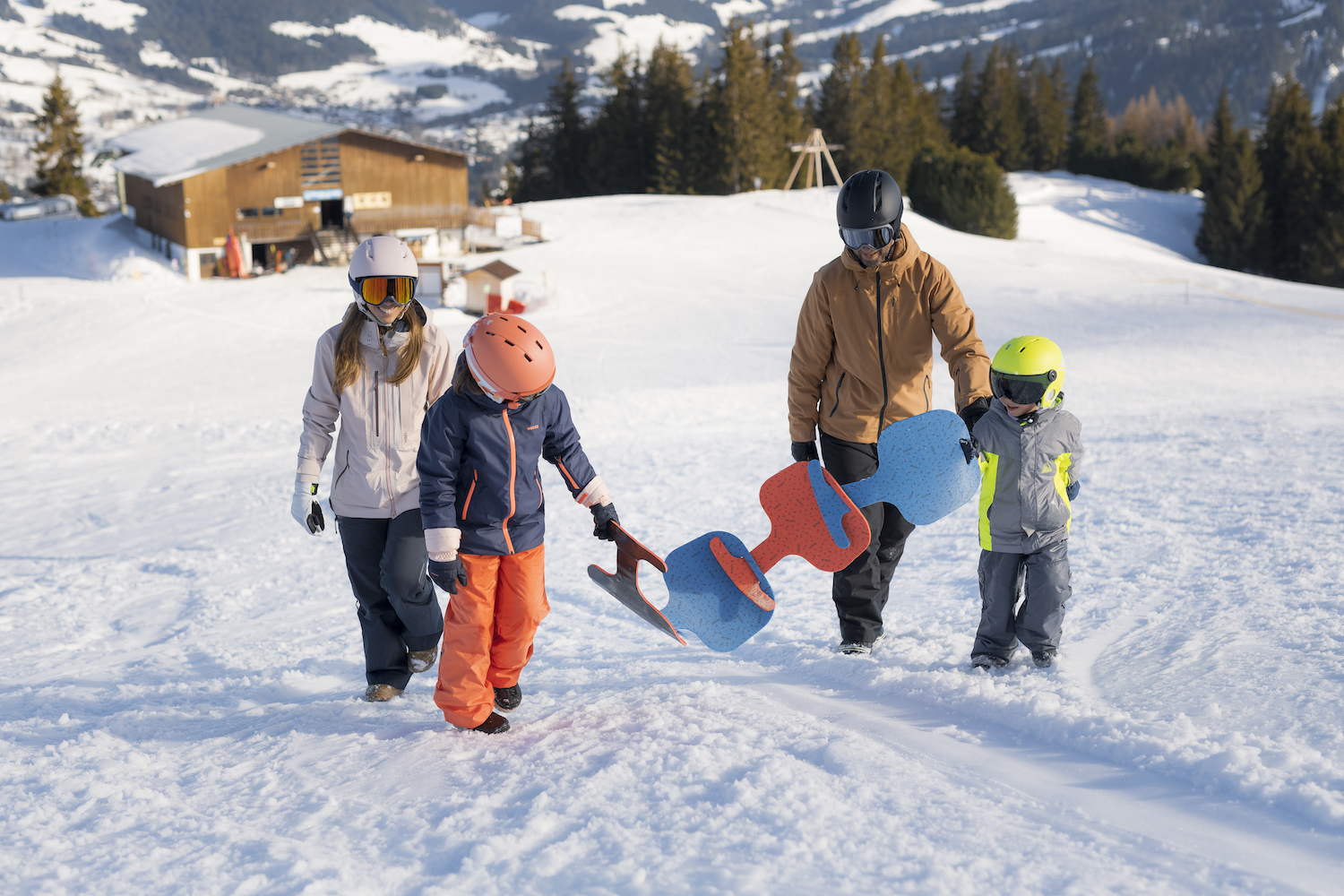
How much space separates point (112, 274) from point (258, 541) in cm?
2244

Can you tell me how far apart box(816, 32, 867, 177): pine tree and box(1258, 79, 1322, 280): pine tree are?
19976mm

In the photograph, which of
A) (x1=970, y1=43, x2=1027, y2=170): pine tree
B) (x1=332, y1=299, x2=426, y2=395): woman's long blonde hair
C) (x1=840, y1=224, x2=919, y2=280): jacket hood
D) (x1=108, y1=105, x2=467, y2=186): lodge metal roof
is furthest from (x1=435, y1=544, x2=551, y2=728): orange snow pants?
(x1=970, y1=43, x2=1027, y2=170): pine tree

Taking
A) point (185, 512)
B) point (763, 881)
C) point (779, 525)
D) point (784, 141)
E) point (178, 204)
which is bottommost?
point (185, 512)

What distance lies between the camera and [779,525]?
362 centimetres

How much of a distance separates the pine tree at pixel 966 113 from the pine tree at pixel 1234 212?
61.4 ft

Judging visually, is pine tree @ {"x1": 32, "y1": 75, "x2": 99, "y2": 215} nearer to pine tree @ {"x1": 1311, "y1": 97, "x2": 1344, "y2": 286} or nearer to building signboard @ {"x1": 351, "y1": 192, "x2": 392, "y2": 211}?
building signboard @ {"x1": 351, "y1": 192, "x2": 392, "y2": 211}

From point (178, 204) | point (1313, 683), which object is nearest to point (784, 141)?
point (178, 204)

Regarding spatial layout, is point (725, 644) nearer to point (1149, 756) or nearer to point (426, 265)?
point (1149, 756)

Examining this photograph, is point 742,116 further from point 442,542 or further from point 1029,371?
point 442,542

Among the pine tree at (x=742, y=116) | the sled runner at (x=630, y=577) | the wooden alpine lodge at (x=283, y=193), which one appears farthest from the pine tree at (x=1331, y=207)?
the sled runner at (x=630, y=577)

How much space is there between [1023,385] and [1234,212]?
4766cm

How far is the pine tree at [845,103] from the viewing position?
163 feet

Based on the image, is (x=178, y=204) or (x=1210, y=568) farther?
(x=178, y=204)

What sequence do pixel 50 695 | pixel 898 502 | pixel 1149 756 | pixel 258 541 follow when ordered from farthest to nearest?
pixel 258 541 → pixel 50 695 → pixel 898 502 → pixel 1149 756
